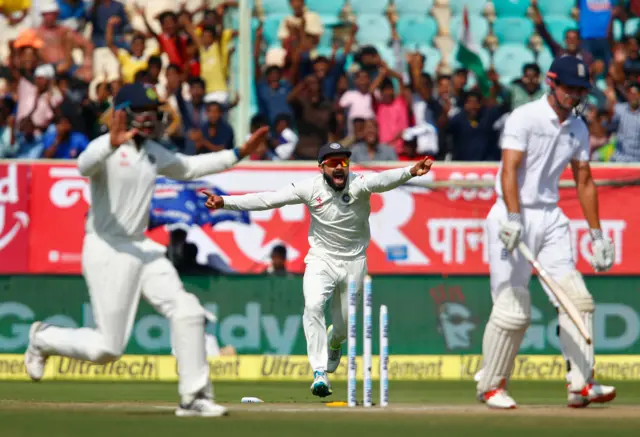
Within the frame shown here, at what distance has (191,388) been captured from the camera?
775 cm

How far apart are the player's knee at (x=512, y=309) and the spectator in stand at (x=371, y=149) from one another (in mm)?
6563

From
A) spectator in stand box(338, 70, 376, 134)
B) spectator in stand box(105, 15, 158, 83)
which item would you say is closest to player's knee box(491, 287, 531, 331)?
spectator in stand box(338, 70, 376, 134)

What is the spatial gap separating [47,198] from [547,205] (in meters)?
7.22

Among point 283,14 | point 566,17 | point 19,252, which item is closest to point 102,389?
point 19,252

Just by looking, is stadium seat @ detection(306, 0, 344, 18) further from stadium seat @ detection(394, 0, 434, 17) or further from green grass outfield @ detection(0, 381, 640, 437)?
green grass outfield @ detection(0, 381, 640, 437)

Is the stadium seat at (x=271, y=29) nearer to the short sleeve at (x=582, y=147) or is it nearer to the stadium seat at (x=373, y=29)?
the stadium seat at (x=373, y=29)

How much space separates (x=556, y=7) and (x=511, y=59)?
1000 millimetres

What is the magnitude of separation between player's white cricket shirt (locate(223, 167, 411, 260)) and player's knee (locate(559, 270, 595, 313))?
60.5 inches

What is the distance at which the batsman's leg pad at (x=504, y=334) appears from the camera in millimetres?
8672

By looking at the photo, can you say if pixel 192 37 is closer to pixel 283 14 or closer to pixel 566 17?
pixel 283 14

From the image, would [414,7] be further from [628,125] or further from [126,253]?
[126,253]

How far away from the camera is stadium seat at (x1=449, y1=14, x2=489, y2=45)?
17.5 meters

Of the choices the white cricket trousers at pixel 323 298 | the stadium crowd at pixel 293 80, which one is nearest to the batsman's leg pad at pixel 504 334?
the white cricket trousers at pixel 323 298

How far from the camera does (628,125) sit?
1577 cm
